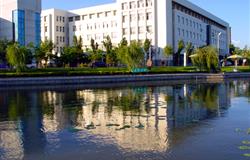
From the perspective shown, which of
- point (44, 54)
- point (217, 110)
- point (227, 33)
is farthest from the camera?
point (227, 33)

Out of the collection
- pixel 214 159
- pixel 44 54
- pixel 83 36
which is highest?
pixel 83 36

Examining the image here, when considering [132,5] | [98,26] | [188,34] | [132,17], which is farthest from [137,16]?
[188,34]

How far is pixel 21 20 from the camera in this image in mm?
69688

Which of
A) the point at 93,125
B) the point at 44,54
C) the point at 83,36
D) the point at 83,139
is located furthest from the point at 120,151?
the point at 83,36

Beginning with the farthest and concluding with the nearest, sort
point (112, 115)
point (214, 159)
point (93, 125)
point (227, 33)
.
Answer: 1. point (227, 33)
2. point (112, 115)
3. point (93, 125)
4. point (214, 159)

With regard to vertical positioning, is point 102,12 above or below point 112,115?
above

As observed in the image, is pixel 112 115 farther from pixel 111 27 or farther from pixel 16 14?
pixel 111 27

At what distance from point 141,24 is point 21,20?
78.0ft

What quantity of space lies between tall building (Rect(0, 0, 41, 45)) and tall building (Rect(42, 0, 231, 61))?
706 inches

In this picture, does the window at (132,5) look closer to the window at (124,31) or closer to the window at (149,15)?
the window at (149,15)

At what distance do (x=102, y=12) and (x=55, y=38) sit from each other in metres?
13.0

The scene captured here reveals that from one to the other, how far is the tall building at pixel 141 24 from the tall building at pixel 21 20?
58.8 ft

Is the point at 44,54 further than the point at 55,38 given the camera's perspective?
No

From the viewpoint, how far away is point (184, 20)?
83.1 m
